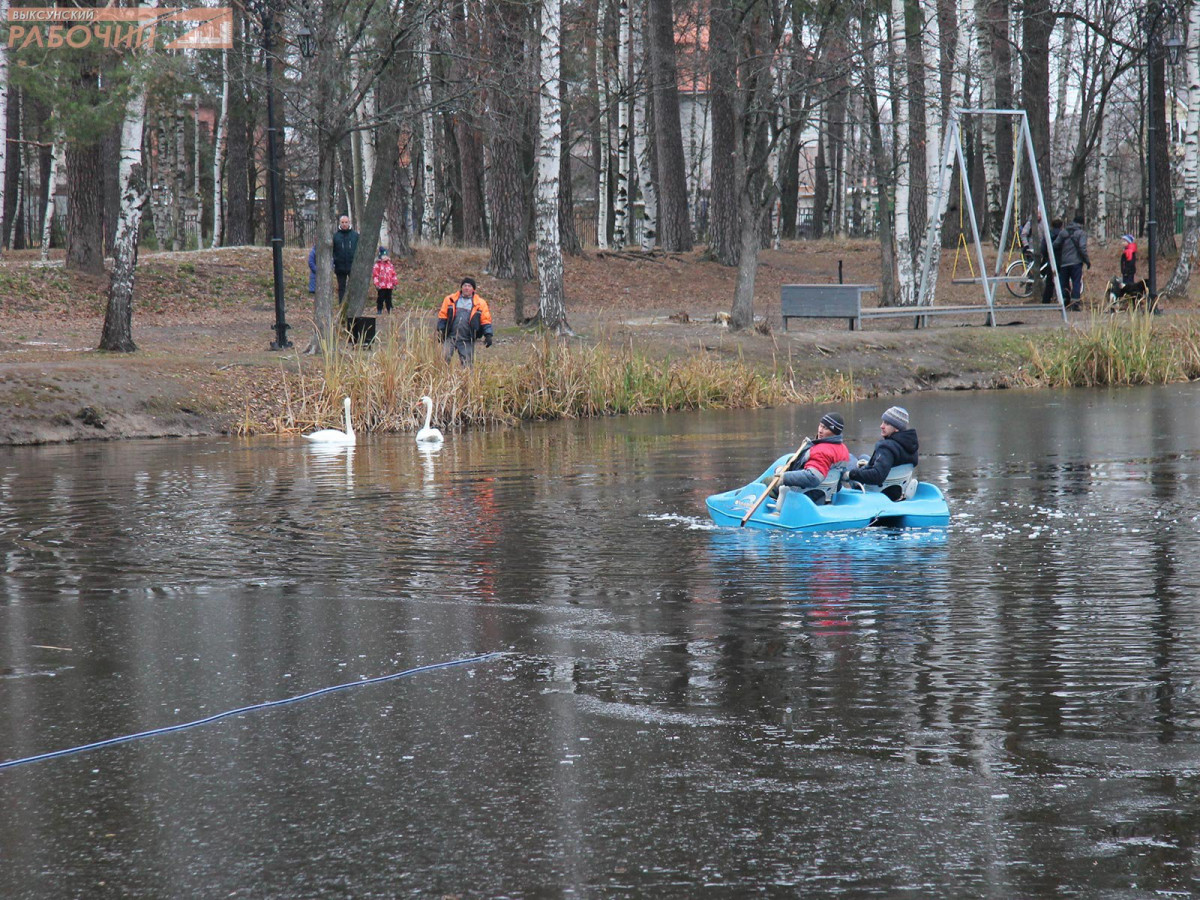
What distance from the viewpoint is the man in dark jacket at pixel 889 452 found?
11.7 metres

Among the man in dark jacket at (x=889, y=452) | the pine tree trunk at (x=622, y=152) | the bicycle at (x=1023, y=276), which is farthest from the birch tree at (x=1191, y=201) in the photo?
the man in dark jacket at (x=889, y=452)

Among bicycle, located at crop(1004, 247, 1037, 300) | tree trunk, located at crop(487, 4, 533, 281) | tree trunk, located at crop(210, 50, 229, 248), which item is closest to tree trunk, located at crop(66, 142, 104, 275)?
tree trunk, located at crop(487, 4, 533, 281)

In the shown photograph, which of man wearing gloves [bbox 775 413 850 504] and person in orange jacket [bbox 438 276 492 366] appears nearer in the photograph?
man wearing gloves [bbox 775 413 850 504]

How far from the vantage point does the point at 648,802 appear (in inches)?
208

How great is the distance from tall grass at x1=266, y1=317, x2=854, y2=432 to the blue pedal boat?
937cm

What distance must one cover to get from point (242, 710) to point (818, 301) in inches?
854

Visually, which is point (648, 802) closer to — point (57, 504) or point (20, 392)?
point (57, 504)

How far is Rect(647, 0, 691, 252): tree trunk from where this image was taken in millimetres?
36844

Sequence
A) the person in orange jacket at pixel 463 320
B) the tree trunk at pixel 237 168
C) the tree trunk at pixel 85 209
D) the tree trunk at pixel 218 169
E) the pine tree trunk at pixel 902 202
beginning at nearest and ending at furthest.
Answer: the person in orange jacket at pixel 463 320, the pine tree trunk at pixel 902 202, the tree trunk at pixel 85 209, the tree trunk at pixel 237 168, the tree trunk at pixel 218 169

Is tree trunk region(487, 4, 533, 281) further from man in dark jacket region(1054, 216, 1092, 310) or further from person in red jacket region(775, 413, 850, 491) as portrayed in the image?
person in red jacket region(775, 413, 850, 491)

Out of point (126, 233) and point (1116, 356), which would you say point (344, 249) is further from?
point (1116, 356)

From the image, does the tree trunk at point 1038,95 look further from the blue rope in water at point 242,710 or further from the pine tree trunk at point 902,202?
the blue rope in water at point 242,710

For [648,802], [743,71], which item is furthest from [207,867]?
[743,71]

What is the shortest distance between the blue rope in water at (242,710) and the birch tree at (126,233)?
53.2 ft
